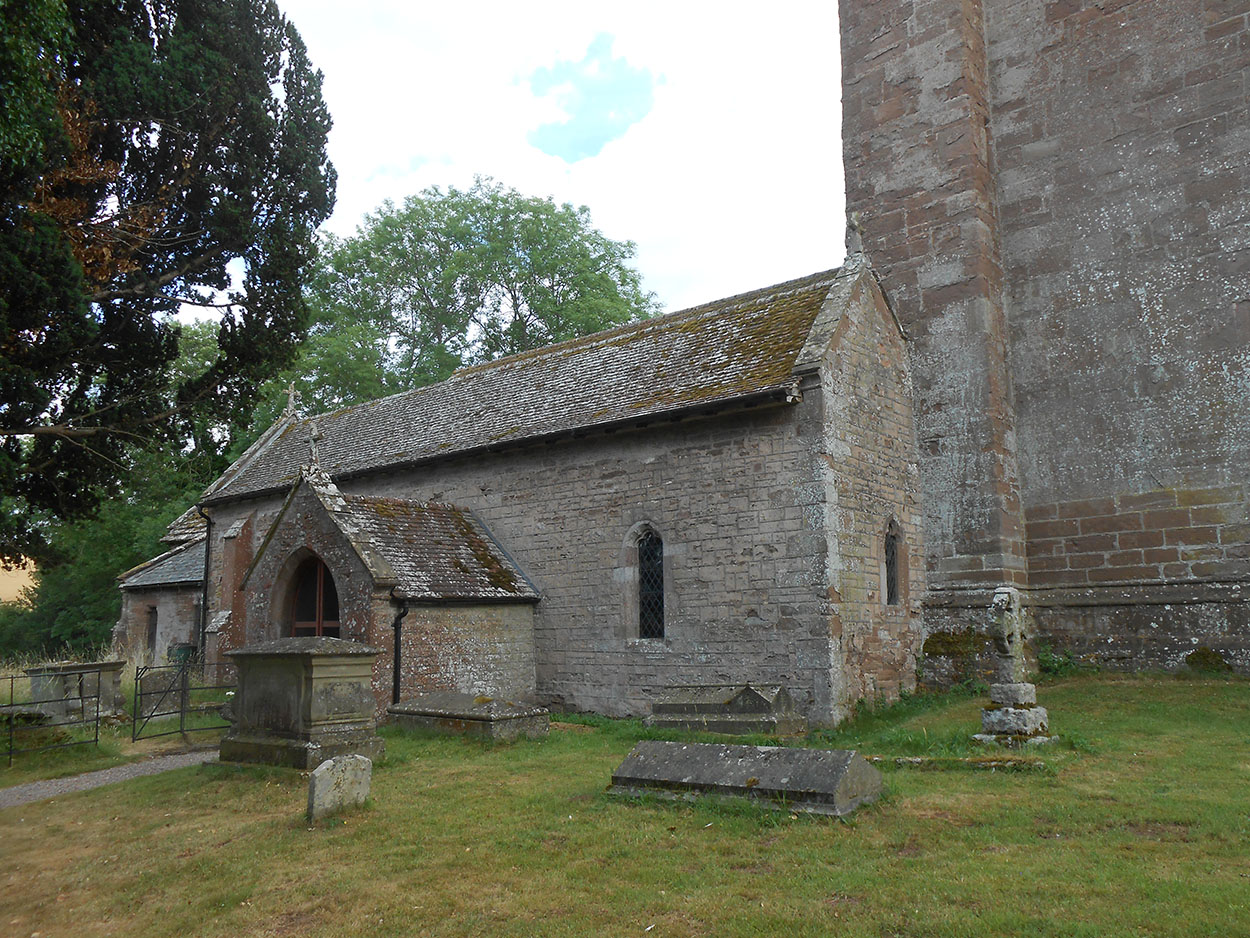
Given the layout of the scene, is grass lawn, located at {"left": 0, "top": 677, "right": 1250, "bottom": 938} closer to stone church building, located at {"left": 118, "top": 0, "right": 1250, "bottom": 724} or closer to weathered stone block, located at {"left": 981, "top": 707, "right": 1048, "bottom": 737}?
weathered stone block, located at {"left": 981, "top": 707, "right": 1048, "bottom": 737}

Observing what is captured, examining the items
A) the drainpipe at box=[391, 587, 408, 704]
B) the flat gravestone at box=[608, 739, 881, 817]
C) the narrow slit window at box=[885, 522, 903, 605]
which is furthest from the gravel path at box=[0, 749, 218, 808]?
the narrow slit window at box=[885, 522, 903, 605]

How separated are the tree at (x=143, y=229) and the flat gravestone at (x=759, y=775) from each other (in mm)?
8980

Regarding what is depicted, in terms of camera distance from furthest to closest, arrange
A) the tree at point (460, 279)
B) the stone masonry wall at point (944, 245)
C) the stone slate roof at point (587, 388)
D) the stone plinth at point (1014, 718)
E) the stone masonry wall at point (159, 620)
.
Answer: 1. the tree at point (460, 279)
2. the stone masonry wall at point (159, 620)
3. the stone masonry wall at point (944, 245)
4. the stone slate roof at point (587, 388)
5. the stone plinth at point (1014, 718)

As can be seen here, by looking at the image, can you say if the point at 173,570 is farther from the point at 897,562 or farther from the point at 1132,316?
the point at 1132,316

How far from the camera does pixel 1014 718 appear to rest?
34.1 feet

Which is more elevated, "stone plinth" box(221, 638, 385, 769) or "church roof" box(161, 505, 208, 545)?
"church roof" box(161, 505, 208, 545)

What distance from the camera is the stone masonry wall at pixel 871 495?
1338 cm

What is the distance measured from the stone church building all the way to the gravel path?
2855 millimetres

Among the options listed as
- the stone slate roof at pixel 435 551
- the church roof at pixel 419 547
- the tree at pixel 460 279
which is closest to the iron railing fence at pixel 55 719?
the church roof at pixel 419 547

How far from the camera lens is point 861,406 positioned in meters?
14.5

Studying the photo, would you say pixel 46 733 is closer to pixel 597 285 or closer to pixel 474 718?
pixel 474 718

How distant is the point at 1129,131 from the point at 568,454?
1122 cm

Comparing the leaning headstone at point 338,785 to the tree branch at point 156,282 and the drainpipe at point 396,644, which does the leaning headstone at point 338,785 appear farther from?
the tree branch at point 156,282

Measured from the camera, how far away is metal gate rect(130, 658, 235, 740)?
47.9 feet
